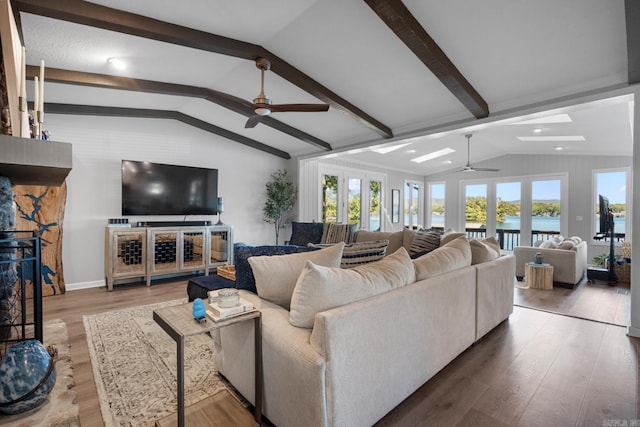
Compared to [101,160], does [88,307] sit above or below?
below

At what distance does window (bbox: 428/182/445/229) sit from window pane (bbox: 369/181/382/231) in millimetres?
2427

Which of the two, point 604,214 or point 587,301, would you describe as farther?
point 604,214

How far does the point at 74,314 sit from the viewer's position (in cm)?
346

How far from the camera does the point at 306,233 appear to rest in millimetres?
5453

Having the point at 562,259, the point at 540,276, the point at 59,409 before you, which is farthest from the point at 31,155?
the point at 562,259

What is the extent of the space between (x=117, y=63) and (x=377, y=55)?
2816 mm

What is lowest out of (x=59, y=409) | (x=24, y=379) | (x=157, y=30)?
(x=59, y=409)

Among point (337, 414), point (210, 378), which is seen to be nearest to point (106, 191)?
point (210, 378)

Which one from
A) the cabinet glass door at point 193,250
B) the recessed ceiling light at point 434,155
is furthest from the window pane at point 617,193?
the cabinet glass door at point 193,250

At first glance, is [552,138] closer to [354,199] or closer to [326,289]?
[354,199]

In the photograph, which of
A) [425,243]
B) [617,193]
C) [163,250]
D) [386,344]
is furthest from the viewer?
[617,193]

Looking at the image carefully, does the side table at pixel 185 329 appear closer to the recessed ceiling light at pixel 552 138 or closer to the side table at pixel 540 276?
the side table at pixel 540 276

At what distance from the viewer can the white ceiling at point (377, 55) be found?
2.55 meters

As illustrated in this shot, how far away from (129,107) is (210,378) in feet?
14.1
